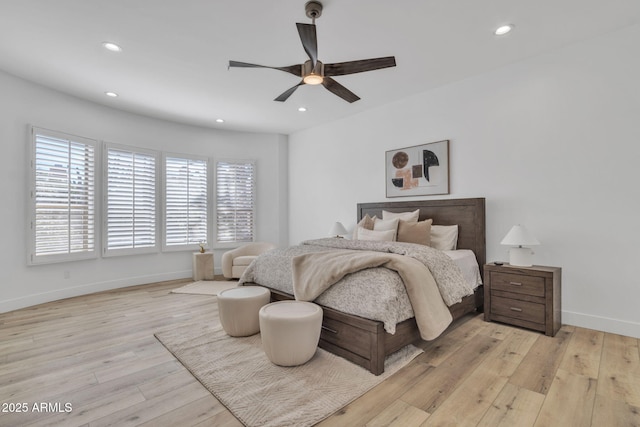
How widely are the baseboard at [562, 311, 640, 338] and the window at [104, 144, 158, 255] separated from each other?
19.5 ft

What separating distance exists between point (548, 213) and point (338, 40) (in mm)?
2852

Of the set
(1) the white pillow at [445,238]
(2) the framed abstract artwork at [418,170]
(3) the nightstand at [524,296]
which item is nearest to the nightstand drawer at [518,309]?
(3) the nightstand at [524,296]

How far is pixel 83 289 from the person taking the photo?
14.6ft

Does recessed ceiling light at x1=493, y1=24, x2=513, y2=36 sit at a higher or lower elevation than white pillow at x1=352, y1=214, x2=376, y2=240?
higher

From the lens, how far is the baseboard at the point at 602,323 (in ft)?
9.06

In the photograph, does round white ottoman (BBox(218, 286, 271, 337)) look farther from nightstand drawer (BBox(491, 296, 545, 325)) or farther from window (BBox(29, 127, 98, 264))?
window (BBox(29, 127, 98, 264))

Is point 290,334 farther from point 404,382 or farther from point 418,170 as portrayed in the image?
point 418,170

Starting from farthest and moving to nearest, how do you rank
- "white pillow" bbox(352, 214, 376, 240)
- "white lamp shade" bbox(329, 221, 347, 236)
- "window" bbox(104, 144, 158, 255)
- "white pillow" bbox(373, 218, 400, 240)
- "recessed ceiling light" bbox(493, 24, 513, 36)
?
"white lamp shade" bbox(329, 221, 347, 236), "window" bbox(104, 144, 158, 255), "white pillow" bbox(352, 214, 376, 240), "white pillow" bbox(373, 218, 400, 240), "recessed ceiling light" bbox(493, 24, 513, 36)

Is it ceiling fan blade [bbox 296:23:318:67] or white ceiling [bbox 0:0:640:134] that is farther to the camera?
white ceiling [bbox 0:0:640:134]

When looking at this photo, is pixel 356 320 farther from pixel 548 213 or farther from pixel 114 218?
pixel 114 218

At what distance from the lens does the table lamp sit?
116 inches

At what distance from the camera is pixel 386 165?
4668 mm

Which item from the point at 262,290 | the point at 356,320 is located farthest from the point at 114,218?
the point at 356,320

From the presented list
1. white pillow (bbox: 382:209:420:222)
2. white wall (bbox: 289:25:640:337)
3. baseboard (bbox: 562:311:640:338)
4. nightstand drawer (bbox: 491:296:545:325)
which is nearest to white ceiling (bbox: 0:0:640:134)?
white wall (bbox: 289:25:640:337)
